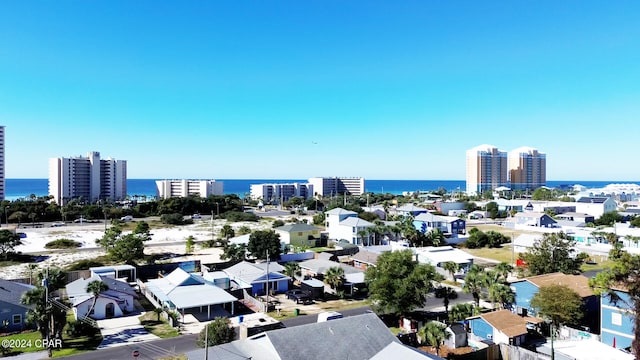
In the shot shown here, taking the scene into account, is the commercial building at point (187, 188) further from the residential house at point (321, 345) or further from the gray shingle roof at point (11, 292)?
the residential house at point (321, 345)

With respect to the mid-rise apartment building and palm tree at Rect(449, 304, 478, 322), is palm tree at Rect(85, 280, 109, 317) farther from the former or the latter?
the mid-rise apartment building

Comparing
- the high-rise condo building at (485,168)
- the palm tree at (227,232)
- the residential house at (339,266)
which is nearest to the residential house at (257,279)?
the residential house at (339,266)

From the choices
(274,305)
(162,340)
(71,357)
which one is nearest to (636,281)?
(274,305)

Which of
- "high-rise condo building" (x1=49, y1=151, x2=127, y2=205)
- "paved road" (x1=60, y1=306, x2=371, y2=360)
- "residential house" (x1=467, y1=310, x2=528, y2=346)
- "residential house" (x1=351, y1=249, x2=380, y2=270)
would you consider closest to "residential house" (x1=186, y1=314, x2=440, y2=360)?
"paved road" (x1=60, y1=306, x2=371, y2=360)

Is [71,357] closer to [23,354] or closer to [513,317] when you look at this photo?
[23,354]

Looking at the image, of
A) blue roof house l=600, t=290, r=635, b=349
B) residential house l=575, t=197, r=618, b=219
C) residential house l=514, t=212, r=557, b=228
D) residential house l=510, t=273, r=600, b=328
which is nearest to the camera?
blue roof house l=600, t=290, r=635, b=349

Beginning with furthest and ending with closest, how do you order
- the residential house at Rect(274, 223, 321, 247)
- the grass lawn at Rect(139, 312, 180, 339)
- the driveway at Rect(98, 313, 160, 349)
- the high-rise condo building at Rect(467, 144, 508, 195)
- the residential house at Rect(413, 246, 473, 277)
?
the high-rise condo building at Rect(467, 144, 508, 195) → the residential house at Rect(274, 223, 321, 247) → the residential house at Rect(413, 246, 473, 277) → the grass lawn at Rect(139, 312, 180, 339) → the driveway at Rect(98, 313, 160, 349)

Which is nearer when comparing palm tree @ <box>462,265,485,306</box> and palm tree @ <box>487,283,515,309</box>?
palm tree @ <box>487,283,515,309</box>
